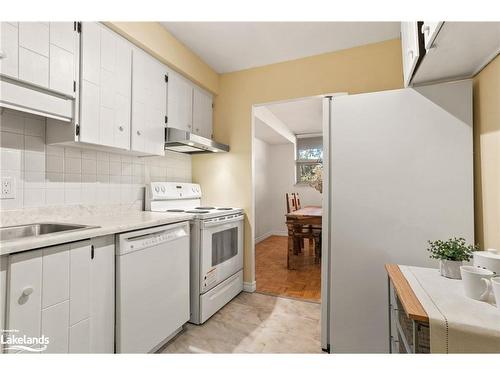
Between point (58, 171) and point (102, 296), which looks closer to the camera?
point (102, 296)

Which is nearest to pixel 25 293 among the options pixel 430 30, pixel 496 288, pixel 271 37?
pixel 496 288

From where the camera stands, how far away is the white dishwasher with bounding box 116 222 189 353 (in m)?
1.36

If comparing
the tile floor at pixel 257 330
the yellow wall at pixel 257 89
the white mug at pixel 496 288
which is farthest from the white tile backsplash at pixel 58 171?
the white mug at pixel 496 288

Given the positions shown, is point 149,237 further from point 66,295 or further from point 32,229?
point 32,229

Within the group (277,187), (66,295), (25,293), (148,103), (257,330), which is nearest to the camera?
(25,293)

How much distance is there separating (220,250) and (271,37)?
2021 millimetres

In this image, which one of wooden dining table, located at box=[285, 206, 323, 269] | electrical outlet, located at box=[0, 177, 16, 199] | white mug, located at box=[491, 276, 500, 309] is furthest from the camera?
wooden dining table, located at box=[285, 206, 323, 269]

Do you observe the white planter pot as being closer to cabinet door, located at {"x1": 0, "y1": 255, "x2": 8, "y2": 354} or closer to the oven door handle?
the oven door handle

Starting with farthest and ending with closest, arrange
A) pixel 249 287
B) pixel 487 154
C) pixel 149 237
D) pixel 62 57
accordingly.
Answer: pixel 249 287 → pixel 149 237 → pixel 62 57 → pixel 487 154

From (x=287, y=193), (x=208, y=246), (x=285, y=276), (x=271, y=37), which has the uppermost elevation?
(x=271, y=37)

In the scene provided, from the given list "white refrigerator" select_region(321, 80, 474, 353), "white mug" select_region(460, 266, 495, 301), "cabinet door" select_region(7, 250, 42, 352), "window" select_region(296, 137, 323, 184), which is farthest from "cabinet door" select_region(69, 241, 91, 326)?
"window" select_region(296, 137, 323, 184)

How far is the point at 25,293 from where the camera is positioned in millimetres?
936

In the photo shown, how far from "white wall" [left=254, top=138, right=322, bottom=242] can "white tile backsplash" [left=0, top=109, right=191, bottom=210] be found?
3.69 meters
